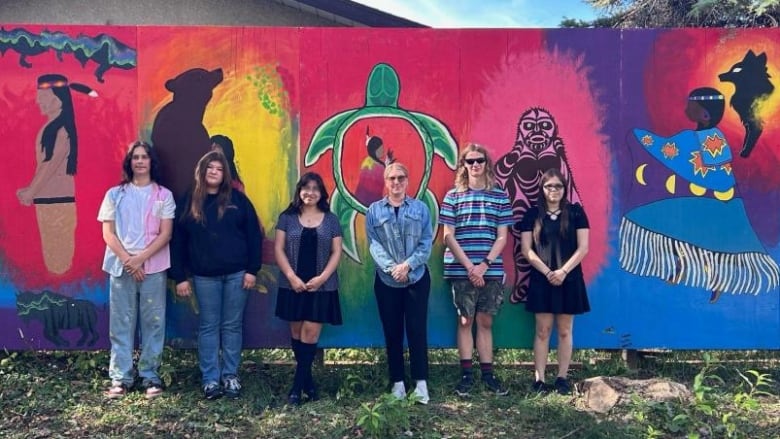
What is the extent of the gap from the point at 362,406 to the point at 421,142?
2144 mm

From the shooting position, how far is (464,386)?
15.0ft

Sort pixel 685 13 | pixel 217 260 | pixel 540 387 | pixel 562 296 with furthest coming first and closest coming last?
pixel 685 13 → pixel 540 387 → pixel 562 296 → pixel 217 260

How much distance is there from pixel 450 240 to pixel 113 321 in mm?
2631

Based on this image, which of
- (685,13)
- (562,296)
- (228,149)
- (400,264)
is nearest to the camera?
Answer: (400,264)

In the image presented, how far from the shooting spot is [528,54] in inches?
193

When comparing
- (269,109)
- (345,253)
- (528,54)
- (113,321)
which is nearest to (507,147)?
(528,54)

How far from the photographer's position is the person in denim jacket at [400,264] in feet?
14.1

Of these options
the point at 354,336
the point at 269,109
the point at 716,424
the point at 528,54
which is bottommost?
the point at 716,424

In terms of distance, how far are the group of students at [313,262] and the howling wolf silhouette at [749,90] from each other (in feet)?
5.44

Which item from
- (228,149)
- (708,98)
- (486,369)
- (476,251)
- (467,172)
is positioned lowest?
(486,369)

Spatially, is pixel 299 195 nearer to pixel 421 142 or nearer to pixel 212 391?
pixel 421 142

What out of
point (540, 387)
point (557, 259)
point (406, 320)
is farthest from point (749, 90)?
point (406, 320)

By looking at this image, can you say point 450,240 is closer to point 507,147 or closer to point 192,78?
point 507,147

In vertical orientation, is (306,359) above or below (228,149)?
below
